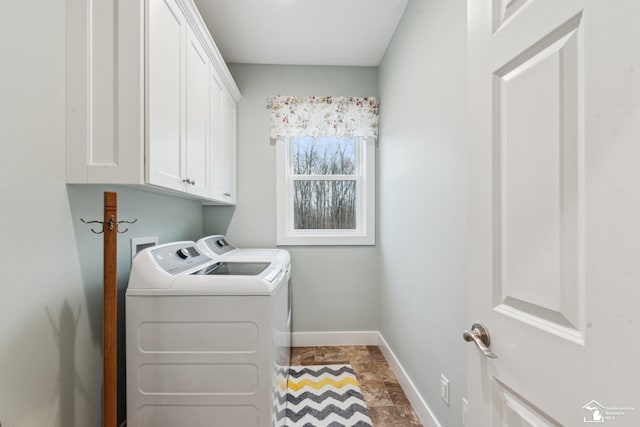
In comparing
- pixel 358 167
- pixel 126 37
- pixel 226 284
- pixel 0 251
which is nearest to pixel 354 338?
pixel 358 167

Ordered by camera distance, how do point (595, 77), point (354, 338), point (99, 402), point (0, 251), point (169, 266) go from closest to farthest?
point (595, 77) < point (0, 251) < point (99, 402) < point (169, 266) < point (354, 338)

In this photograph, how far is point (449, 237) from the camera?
4.80 feet

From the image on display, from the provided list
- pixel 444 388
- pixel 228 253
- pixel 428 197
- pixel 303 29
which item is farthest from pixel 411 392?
pixel 303 29

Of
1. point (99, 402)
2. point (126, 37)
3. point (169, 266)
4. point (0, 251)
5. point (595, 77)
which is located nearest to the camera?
point (595, 77)

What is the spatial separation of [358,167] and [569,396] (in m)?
2.58

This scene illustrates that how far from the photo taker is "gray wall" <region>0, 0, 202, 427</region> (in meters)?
0.99

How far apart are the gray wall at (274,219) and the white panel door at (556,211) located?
2029 mm

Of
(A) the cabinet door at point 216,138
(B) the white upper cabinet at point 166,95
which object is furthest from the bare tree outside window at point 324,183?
(B) the white upper cabinet at point 166,95

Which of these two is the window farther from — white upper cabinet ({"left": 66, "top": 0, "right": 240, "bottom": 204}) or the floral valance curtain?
white upper cabinet ({"left": 66, "top": 0, "right": 240, "bottom": 204})

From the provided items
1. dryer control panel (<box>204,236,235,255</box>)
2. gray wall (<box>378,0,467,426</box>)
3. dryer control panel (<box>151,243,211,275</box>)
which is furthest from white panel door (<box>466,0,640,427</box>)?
dryer control panel (<box>204,236,235,255</box>)

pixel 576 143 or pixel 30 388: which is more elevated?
pixel 576 143

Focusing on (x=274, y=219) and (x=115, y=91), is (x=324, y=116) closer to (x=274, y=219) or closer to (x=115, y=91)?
(x=274, y=219)

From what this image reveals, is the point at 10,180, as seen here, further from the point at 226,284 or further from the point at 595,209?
the point at 595,209

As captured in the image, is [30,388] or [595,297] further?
[30,388]
